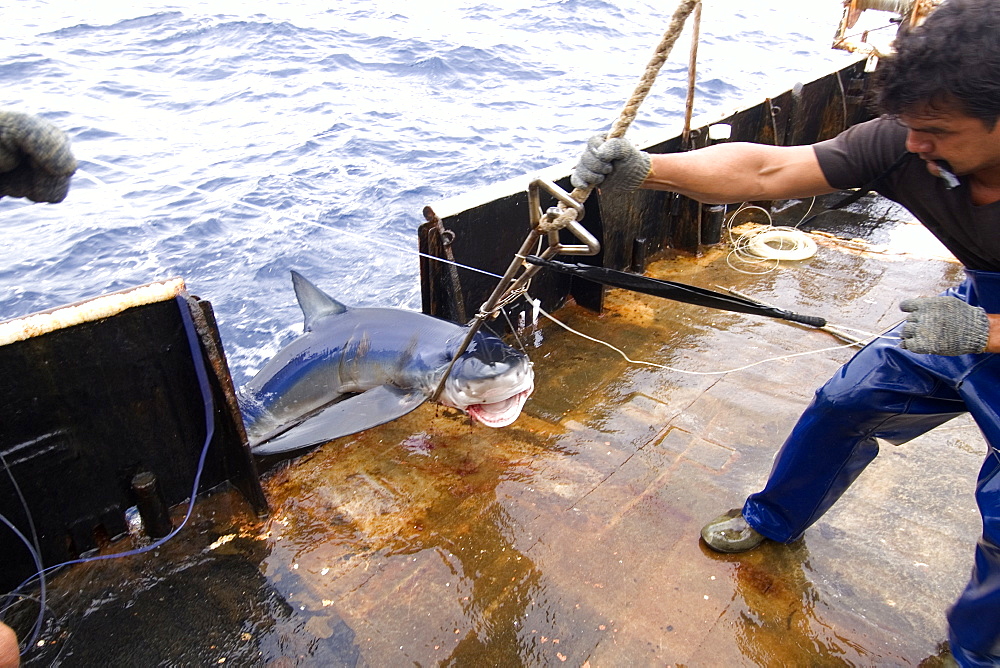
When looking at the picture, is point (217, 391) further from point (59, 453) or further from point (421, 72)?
point (421, 72)

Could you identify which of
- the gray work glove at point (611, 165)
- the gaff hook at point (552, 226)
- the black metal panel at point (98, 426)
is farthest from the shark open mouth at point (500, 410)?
the gray work glove at point (611, 165)

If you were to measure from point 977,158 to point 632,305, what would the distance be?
298 cm

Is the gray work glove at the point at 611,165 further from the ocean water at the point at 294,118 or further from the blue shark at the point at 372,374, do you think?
the ocean water at the point at 294,118

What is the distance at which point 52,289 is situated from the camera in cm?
752

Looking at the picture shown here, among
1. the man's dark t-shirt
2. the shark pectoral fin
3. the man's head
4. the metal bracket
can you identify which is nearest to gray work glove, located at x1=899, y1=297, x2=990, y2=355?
the man's dark t-shirt

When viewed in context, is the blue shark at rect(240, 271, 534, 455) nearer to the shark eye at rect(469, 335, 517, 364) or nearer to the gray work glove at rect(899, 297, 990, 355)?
the shark eye at rect(469, 335, 517, 364)

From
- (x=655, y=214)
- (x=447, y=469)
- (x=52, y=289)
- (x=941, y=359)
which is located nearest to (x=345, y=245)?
(x=52, y=289)

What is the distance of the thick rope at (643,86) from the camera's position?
1.95 m

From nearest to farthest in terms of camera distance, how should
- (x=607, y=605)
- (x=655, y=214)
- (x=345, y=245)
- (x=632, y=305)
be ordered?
(x=607, y=605), (x=632, y=305), (x=655, y=214), (x=345, y=245)

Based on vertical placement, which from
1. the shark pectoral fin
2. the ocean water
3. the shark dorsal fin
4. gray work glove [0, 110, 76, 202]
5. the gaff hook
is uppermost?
gray work glove [0, 110, 76, 202]

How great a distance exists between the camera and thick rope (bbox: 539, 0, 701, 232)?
76.8 inches

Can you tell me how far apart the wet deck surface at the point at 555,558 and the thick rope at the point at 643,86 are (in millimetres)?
1378

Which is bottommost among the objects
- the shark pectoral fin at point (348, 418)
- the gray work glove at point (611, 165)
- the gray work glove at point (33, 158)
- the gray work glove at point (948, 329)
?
the shark pectoral fin at point (348, 418)

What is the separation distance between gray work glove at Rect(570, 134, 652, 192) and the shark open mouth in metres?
1.17
